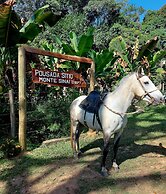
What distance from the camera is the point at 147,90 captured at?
4.26 meters

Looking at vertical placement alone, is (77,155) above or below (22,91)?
below

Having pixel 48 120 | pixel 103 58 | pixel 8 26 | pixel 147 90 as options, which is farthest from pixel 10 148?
pixel 103 58

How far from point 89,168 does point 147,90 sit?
66.5 inches

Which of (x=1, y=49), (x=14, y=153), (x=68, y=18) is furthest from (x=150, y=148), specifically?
(x=68, y=18)

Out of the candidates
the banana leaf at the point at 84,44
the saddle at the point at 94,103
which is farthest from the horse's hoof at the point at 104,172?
the banana leaf at the point at 84,44

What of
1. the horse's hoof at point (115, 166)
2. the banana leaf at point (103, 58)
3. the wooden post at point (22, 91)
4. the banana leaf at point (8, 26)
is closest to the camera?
the horse's hoof at point (115, 166)

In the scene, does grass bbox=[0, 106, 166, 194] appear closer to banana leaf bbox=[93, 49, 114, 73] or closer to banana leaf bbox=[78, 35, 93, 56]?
banana leaf bbox=[78, 35, 93, 56]

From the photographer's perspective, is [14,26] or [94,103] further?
[14,26]

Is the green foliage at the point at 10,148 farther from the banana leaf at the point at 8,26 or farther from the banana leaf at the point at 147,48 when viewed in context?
the banana leaf at the point at 147,48

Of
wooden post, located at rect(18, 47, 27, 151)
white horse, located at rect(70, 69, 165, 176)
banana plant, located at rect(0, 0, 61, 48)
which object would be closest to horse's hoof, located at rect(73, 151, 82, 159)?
white horse, located at rect(70, 69, 165, 176)

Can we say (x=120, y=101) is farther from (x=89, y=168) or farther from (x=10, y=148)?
(x=10, y=148)

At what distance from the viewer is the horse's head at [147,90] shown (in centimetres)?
420

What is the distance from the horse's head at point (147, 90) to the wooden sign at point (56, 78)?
7.47ft

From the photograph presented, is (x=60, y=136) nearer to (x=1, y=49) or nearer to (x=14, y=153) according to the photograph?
(x=14, y=153)
